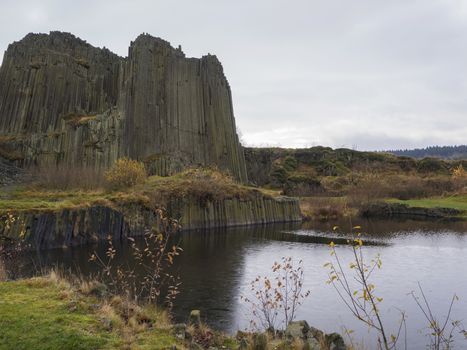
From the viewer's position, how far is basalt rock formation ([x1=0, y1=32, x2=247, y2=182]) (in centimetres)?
4672

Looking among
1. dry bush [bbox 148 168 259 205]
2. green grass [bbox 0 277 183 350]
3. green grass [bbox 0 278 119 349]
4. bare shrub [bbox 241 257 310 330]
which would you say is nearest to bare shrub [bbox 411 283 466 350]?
bare shrub [bbox 241 257 310 330]

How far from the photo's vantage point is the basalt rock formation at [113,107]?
46.7 m

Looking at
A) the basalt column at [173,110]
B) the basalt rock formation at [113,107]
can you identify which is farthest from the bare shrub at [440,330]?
the basalt rock formation at [113,107]

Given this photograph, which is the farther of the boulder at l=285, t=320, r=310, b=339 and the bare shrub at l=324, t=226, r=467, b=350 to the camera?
the boulder at l=285, t=320, r=310, b=339

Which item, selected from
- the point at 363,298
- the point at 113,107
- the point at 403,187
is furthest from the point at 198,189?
the point at 403,187

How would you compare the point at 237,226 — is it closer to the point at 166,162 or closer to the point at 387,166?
the point at 166,162

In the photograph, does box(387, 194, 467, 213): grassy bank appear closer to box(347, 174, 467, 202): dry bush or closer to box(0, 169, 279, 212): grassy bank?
box(347, 174, 467, 202): dry bush

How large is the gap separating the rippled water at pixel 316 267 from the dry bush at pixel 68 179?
9.14m

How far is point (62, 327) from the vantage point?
8.38m

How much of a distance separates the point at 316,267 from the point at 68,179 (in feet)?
76.6

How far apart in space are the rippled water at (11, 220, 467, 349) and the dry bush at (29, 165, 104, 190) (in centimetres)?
914

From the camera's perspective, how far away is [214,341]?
931 cm

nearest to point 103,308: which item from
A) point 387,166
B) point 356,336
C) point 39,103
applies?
point 356,336

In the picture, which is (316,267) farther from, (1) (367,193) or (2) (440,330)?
(1) (367,193)
